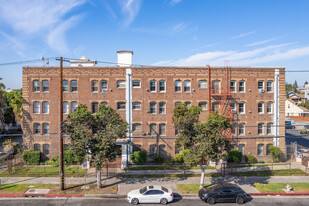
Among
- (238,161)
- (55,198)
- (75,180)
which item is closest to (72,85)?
(75,180)

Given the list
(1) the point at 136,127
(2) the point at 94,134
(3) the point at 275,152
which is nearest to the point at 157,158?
(1) the point at 136,127

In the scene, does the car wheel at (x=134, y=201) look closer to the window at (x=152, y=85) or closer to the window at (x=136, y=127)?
the window at (x=136, y=127)

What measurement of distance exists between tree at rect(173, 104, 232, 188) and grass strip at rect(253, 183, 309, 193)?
502 cm

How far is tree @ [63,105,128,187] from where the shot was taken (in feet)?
58.5

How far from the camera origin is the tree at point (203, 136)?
18.4 meters

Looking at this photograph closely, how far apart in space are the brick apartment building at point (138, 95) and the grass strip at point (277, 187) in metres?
7.87

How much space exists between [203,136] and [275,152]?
14.6 m

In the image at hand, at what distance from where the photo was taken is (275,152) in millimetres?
27594

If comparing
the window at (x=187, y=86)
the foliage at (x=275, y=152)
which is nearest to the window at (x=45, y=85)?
the window at (x=187, y=86)

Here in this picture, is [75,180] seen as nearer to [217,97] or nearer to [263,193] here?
[263,193]

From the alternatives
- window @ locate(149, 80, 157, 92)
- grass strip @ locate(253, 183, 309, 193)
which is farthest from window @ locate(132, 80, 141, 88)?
grass strip @ locate(253, 183, 309, 193)

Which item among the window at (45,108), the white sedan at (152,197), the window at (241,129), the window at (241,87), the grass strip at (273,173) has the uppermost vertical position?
the window at (241,87)

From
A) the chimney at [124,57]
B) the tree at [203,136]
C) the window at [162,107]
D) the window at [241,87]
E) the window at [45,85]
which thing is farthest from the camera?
the chimney at [124,57]

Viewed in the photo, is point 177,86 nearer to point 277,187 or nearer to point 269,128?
point 269,128
